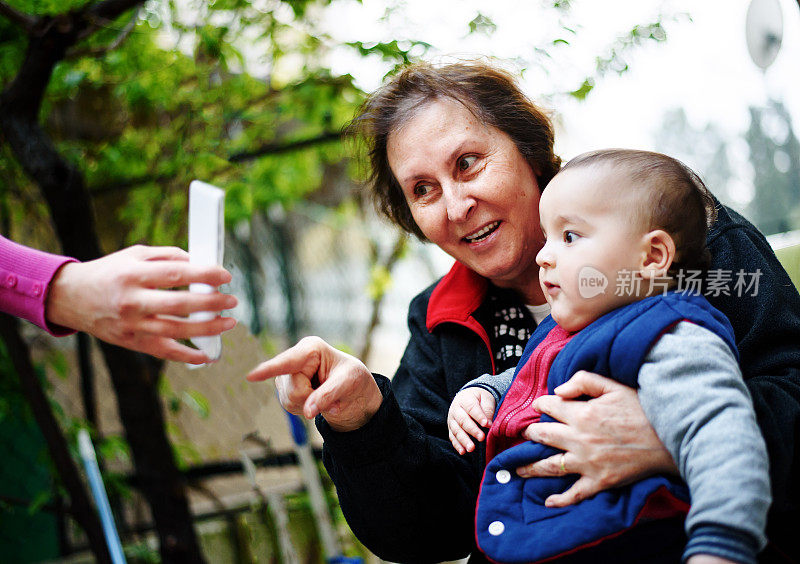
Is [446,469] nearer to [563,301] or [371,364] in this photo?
[563,301]

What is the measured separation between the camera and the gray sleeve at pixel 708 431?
0.86 m

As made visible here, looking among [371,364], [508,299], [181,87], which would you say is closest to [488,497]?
[508,299]

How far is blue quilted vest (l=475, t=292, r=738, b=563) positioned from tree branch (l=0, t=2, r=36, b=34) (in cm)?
177

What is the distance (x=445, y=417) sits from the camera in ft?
5.17

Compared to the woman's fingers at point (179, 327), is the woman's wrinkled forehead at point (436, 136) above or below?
above

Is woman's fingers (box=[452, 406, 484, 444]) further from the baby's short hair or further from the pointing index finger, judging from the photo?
the baby's short hair

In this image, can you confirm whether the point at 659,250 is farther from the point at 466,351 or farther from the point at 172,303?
the point at 172,303

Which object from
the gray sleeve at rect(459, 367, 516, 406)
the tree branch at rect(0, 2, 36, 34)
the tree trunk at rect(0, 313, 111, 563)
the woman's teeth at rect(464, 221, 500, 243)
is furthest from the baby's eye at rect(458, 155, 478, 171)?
the tree trunk at rect(0, 313, 111, 563)

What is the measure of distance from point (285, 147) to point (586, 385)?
1.93m

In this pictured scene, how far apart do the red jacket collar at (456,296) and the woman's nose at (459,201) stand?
0.22 m

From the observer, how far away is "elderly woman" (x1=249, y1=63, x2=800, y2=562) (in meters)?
1.09

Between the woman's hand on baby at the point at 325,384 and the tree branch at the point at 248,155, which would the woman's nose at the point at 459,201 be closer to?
the woman's hand on baby at the point at 325,384

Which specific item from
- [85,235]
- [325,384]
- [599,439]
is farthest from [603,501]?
[85,235]

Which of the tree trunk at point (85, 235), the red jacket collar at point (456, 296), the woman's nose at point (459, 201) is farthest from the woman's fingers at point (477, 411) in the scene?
the tree trunk at point (85, 235)
